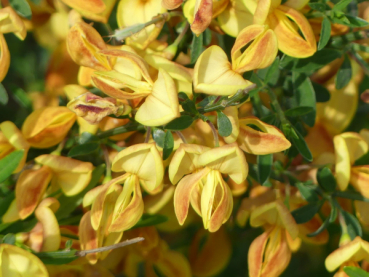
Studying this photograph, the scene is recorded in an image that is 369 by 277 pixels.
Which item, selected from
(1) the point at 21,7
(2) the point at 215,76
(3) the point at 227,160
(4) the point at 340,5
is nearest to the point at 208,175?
(3) the point at 227,160

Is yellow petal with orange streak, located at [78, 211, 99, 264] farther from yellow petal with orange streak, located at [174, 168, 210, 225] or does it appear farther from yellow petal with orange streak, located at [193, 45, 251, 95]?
yellow petal with orange streak, located at [193, 45, 251, 95]

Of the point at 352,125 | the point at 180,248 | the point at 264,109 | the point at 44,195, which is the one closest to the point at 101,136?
the point at 44,195

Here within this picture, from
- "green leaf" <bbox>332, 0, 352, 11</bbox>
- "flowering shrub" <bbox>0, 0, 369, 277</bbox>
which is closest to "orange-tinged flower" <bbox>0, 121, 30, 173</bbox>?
"flowering shrub" <bbox>0, 0, 369, 277</bbox>

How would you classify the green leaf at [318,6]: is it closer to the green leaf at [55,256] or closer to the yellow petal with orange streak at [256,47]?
the yellow petal with orange streak at [256,47]

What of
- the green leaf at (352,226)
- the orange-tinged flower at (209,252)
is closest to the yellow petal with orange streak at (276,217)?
the green leaf at (352,226)

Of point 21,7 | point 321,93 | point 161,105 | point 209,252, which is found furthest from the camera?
point 209,252

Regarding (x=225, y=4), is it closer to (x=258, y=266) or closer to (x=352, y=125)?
(x=258, y=266)

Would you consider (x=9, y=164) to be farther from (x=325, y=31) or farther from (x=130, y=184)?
(x=325, y=31)
